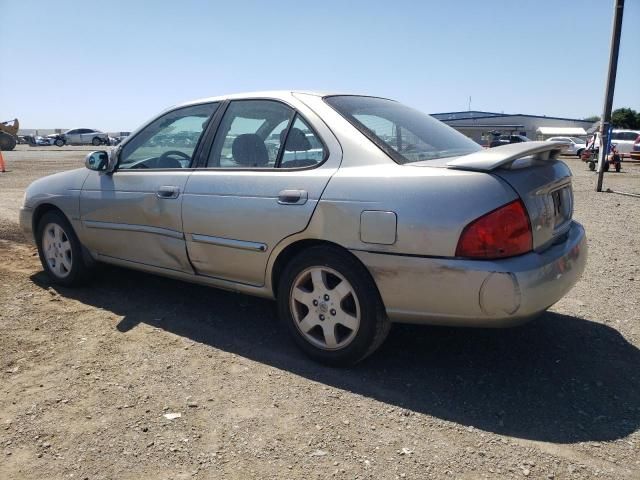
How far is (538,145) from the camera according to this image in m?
2.94

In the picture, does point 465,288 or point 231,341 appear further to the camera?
point 231,341

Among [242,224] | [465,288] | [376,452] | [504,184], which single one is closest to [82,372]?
[242,224]

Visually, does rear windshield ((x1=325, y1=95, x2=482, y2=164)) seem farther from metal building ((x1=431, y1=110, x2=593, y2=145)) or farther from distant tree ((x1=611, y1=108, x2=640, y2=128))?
distant tree ((x1=611, y1=108, x2=640, y2=128))

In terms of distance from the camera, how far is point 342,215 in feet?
9.59

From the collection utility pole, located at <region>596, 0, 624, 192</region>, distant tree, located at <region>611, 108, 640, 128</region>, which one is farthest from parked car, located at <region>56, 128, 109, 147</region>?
distant tree, located at <region>611, 108, 640, 128</region>

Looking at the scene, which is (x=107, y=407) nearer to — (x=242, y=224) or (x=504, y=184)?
(x=242, y=224)

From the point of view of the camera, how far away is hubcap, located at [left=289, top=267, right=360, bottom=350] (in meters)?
3.03

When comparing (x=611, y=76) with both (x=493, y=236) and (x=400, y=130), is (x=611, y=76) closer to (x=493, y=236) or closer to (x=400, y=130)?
(x=400, y=130)

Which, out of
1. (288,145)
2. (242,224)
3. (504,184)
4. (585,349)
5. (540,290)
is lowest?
(585,349)

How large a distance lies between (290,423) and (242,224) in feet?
4.22

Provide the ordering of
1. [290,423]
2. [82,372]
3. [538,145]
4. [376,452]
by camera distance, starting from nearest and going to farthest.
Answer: [376,452]
[290,423]
[538,145]
[82,372]

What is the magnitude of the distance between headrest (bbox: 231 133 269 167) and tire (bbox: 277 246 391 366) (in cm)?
73

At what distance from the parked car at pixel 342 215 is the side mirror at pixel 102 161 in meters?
0.01

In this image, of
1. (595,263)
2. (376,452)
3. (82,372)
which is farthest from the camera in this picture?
(595,263)
